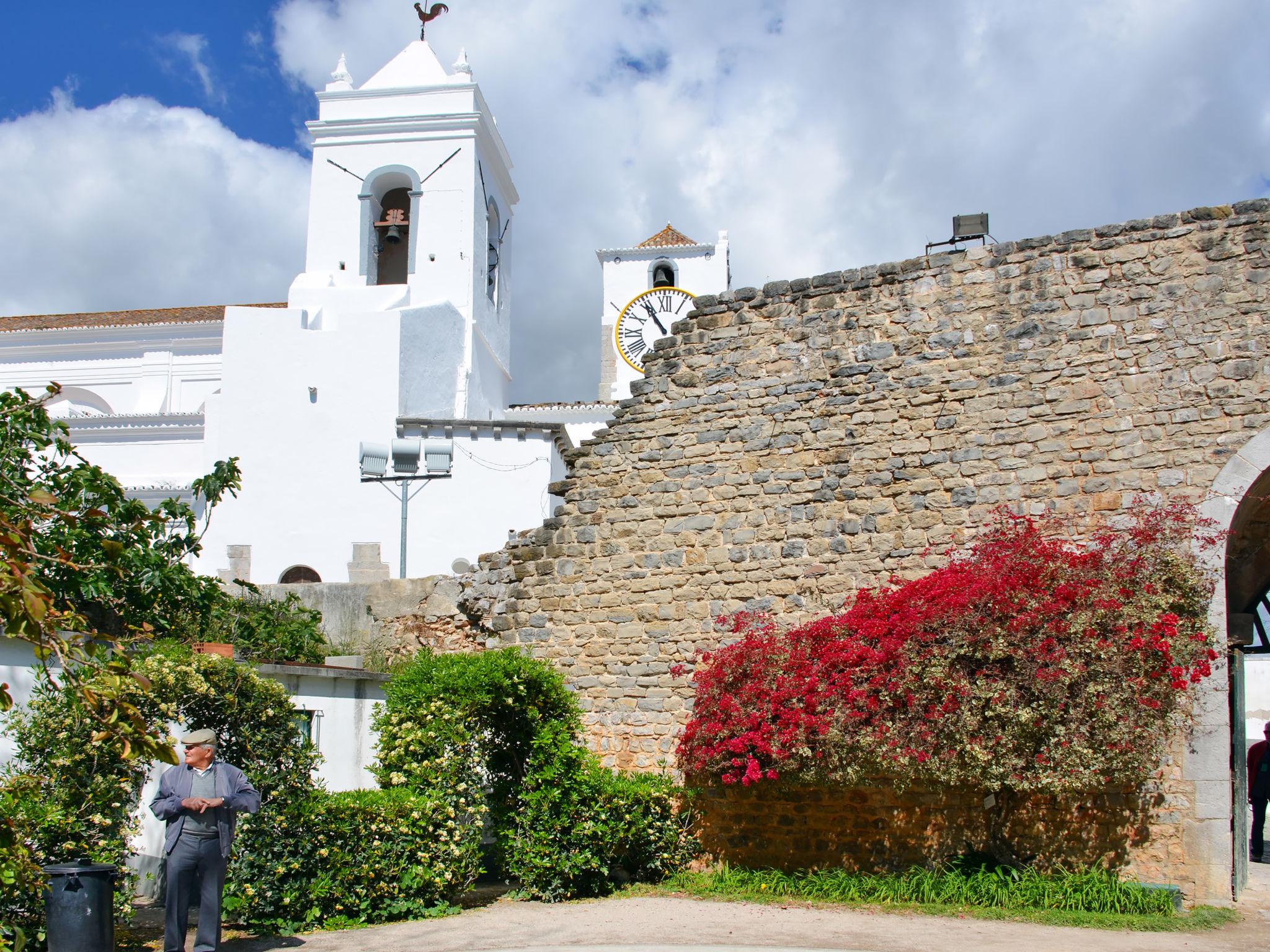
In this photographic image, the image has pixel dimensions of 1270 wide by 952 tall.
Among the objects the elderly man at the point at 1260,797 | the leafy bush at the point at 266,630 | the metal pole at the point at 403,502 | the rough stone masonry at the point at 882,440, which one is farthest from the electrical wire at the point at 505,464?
the elderly man at the point at 1260,797

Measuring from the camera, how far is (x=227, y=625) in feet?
42.4

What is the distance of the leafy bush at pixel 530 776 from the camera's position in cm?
895

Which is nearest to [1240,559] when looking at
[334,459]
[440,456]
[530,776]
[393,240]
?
[530,776]

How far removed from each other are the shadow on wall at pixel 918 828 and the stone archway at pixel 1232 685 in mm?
418

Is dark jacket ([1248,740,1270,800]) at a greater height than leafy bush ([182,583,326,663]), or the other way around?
leafy bush ([182,583,326,663])

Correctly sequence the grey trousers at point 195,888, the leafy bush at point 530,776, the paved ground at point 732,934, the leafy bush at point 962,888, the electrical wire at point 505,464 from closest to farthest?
the grey trousers at point 195,888, the paved ground at point 732,934, the leafy bush at point 962,888, the leafy bush at point 530,776, the electrical wire at point 505,464

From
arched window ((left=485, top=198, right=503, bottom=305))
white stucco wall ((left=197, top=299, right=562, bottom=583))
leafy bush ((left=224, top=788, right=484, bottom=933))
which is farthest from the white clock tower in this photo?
leafy bush ((left=224, top=788, right=484, bottom=933))

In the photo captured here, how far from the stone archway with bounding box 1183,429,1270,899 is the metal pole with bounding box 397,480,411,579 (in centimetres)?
1466

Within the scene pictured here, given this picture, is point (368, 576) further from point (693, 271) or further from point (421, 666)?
point (693, 271)

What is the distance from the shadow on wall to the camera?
839 centimetres

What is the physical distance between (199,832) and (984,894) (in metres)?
5.62

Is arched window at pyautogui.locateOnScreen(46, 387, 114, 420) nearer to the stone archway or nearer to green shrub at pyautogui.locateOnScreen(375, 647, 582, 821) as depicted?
green shrub at pyautogui.locateOnScreen(375, 647, 582, 821)

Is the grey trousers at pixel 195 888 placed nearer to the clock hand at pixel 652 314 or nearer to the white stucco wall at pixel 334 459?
the white stucco wall at pixel 334 459

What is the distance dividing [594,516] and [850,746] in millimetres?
3620
